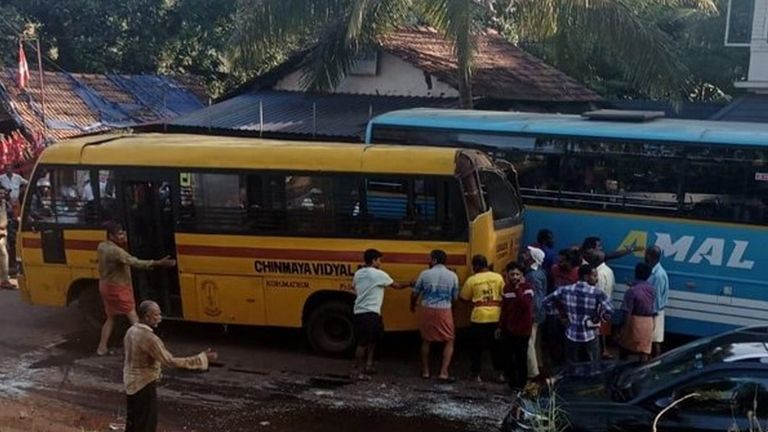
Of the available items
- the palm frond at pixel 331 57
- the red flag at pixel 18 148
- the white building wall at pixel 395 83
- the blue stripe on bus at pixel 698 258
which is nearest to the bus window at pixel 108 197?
the blue stripe on bus at pixel 698 258

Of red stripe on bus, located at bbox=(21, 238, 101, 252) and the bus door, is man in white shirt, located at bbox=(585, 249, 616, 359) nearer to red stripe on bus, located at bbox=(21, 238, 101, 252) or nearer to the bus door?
the bus door

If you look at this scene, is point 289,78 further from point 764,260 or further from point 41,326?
point 764,260

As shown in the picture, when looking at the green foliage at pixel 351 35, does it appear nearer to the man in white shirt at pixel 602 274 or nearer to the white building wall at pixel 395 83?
the white building wall at pixel 395 83

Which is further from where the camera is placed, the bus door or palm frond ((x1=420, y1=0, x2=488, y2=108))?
palm frond ((x1=420, y1=0, x2=488, y2=108))

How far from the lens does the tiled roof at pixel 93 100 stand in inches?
803

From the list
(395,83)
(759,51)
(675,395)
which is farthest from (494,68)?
(675,395)

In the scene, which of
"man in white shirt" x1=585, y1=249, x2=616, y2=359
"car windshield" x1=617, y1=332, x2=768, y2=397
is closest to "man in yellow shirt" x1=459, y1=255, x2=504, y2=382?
"man in white shirt" x1=585, y1=249, x2=616, y2=359

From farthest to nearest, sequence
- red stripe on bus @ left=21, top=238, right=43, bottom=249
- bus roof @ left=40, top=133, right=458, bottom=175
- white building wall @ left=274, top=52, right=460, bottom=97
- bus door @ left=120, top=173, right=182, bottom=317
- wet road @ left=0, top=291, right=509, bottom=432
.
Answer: white building wall @ left=274, top=52, right=460, bottom=97
red stripe on bus @ left=21, top=238, right=43, bottom=249
bus door @ left=120, top=173, right=182, bottom=317
bus roof @ left=40, top=133, right=458, bottom=175
wet road @ left=0, top=291, right=509, bottom=432

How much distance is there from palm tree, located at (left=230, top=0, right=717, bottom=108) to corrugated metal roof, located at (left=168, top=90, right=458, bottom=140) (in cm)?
172

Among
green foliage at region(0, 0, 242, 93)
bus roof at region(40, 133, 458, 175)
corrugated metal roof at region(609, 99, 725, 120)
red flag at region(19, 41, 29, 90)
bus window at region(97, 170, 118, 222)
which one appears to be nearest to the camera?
bus roof at region(40, 133, 458, 175)

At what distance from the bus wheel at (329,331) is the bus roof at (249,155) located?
1.75 m

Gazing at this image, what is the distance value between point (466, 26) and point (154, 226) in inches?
258

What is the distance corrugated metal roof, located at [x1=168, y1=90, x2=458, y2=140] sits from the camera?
58.0ft

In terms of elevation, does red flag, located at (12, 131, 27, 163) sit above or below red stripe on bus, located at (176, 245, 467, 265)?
above
